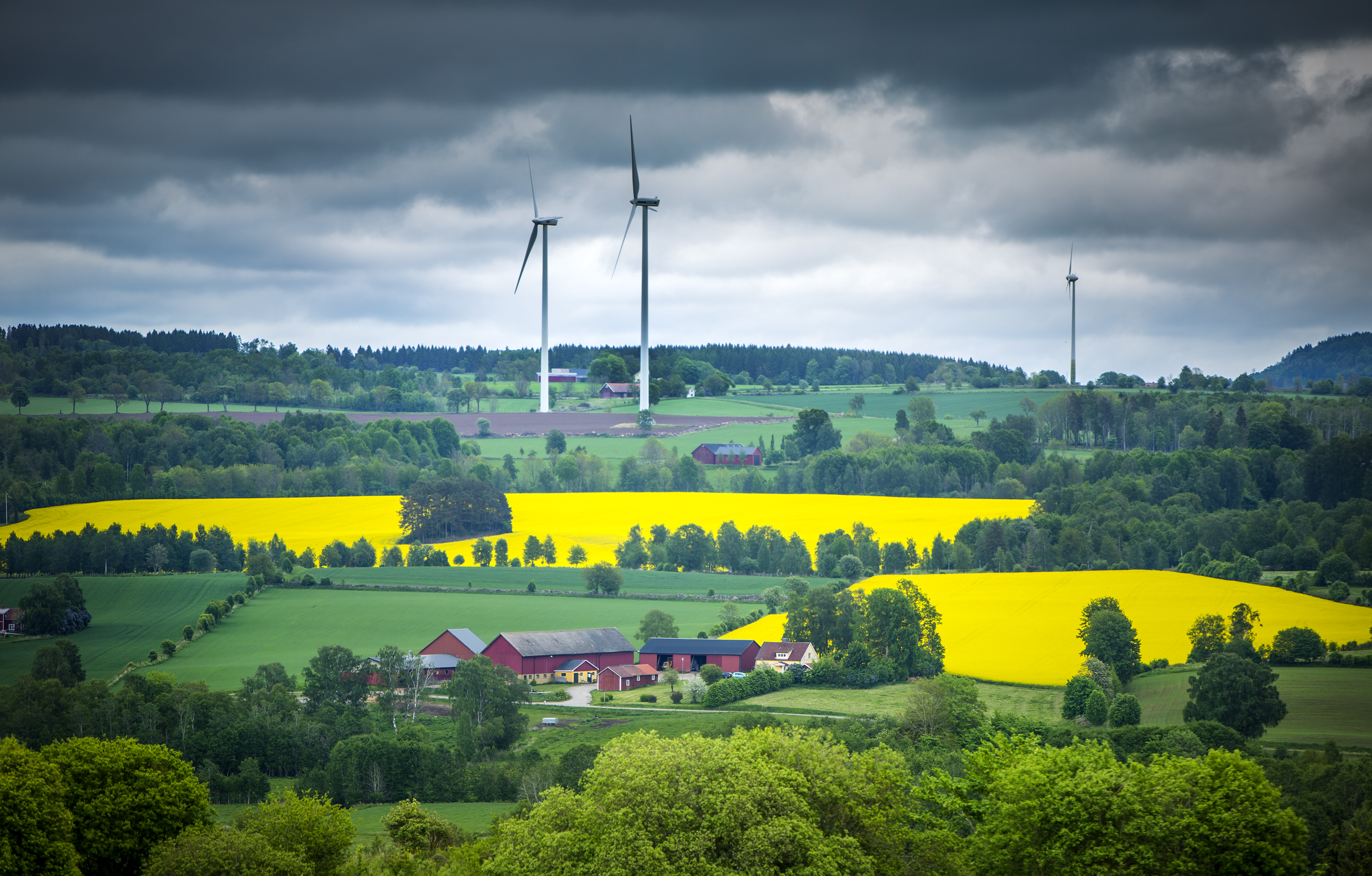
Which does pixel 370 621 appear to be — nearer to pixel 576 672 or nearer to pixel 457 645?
pixel 457 645

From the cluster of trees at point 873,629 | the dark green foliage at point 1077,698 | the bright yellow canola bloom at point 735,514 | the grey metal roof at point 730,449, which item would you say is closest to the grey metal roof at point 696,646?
the cluster of trees at point 873,629

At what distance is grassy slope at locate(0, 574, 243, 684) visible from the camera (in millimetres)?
69938

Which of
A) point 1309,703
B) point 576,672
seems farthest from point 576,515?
point 1309,703

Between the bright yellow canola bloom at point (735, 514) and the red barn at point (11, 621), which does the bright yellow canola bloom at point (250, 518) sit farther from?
the red barn at point (11, 621)

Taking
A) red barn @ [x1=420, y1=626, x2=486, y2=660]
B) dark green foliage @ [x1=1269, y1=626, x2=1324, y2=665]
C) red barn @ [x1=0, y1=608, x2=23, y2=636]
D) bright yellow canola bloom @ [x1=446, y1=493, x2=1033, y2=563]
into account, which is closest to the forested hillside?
bright yellow canola bloom @ [x1=446, y1=493, x2=1033, y2=563]

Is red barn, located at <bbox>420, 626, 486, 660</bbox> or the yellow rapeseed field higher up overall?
the yellow rapeseed field

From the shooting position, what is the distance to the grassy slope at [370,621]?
70500 millimetres

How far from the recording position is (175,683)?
62.8 m

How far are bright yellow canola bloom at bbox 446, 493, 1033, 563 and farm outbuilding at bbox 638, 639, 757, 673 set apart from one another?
23644mm

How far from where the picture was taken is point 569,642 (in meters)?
73.8

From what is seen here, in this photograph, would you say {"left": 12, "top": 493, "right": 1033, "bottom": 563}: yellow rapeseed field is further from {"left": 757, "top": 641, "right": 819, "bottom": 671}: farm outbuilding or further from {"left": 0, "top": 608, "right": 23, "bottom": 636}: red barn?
{"left": 757, "top": 641, "right": 819, "bottom": 671}: farm outbuilding

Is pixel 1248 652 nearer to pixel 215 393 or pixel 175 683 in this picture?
pixel 175 683

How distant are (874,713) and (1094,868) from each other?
3338cm

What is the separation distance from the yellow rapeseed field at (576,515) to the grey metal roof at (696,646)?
78.7ft
